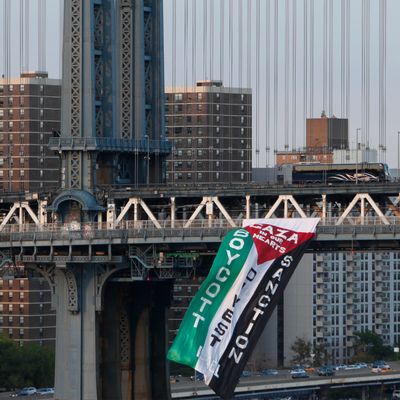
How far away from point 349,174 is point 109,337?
15.7m

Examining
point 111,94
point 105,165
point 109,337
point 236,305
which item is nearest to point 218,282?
point 236,305

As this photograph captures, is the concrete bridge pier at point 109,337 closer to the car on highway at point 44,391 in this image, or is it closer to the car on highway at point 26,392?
the car on highway at point 44,391

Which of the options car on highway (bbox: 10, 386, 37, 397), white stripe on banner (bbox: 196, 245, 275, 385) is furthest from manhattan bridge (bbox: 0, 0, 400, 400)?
car on highway (bbox: 10, 386, 37, 397)

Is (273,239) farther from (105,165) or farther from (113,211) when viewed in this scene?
(105,165)

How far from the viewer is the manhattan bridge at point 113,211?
131750 mm

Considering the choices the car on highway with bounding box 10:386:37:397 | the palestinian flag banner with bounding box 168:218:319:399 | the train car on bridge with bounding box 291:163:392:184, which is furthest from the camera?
the car on highway with bounding box 10:386:37:397

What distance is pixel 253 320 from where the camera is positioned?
378ft

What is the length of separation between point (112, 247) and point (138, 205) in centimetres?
256

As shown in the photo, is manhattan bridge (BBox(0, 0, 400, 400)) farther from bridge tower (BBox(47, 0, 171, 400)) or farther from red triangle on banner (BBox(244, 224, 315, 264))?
red triangle on banner (BBox(244, 224, 315, 264))

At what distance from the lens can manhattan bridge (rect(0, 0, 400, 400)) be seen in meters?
132

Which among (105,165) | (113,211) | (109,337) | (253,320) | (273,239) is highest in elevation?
(105,165)

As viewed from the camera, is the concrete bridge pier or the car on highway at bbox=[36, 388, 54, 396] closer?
the concrete bridge pier

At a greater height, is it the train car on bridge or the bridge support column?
the train car on bridge

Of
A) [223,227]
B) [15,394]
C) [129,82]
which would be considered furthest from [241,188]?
[15,394]
